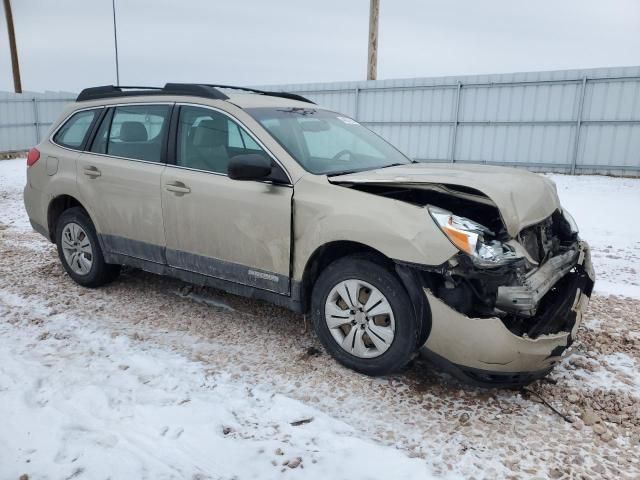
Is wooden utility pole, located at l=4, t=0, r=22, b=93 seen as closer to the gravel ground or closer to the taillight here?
the taillight

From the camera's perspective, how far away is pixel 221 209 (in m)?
3.77

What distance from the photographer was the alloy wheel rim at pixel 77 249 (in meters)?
4.82

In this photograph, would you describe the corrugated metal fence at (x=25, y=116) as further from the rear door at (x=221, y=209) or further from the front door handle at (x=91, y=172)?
the rear door at (x=221, y=209)

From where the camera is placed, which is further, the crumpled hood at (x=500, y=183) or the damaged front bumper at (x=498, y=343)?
the crumpled hood at (x=500, y=183)

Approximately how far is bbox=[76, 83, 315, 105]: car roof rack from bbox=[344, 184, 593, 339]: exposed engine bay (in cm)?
153

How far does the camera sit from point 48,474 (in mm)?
2426

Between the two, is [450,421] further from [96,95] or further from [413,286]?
[96,95]

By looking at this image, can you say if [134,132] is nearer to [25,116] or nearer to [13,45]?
[25,116]

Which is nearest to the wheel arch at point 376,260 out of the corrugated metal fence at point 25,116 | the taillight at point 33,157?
the taillight at point 33,157

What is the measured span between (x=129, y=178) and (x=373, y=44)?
15019 mm

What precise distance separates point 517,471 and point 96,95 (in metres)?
4.61

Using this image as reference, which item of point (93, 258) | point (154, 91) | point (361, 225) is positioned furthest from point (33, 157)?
point (361, 225)

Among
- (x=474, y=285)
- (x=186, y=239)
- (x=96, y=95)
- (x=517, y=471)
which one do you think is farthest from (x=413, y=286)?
(x=96, y=95)

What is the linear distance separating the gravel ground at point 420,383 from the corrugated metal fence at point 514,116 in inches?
389
